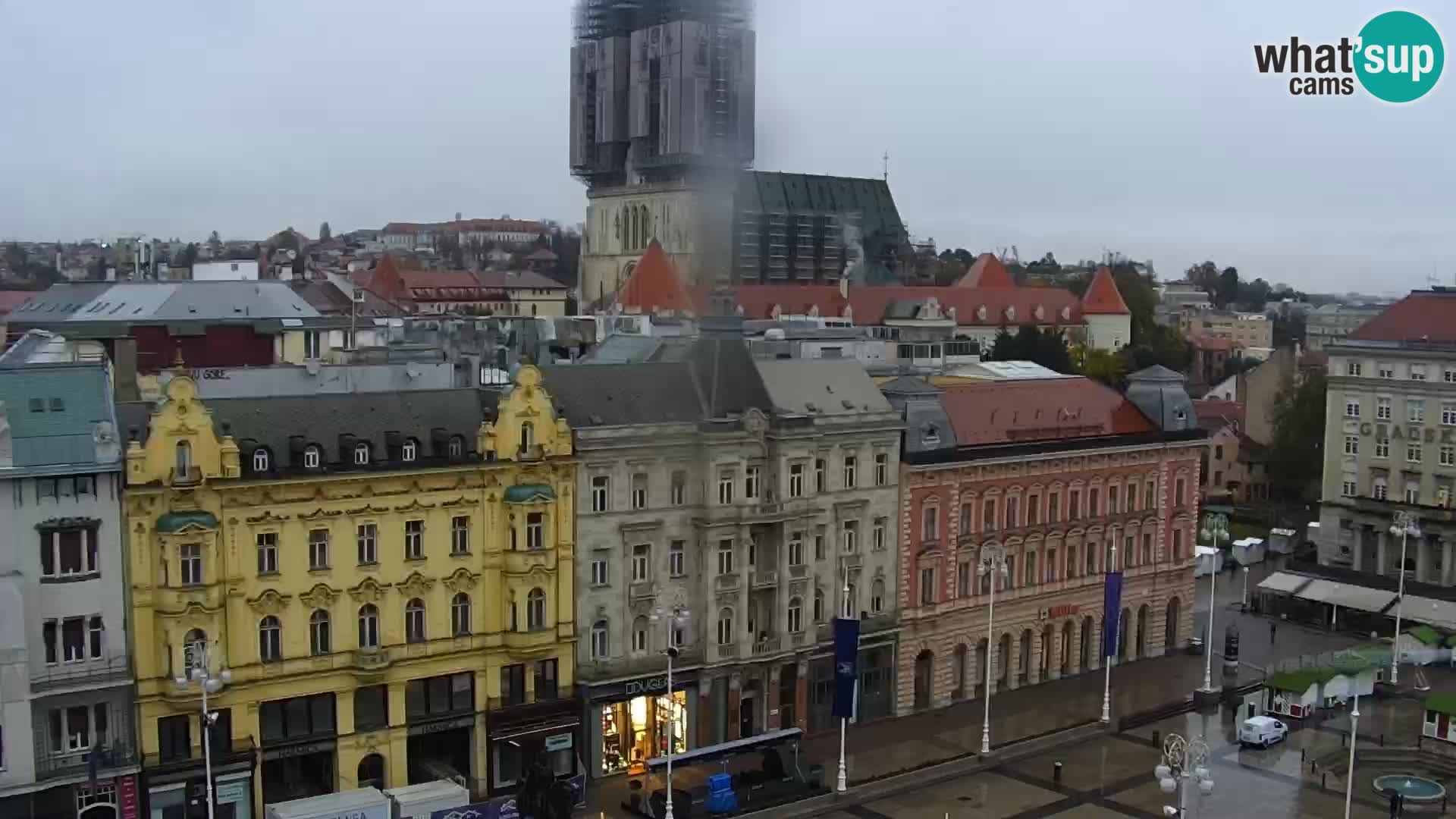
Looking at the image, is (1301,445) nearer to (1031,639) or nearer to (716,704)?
(1031,639)

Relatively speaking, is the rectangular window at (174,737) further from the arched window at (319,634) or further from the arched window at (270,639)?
the arched window at (319,634)

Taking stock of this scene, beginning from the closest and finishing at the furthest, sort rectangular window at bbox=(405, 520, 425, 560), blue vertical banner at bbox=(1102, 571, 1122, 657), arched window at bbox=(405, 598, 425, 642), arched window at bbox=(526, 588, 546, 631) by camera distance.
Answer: rectangular window at bbox=(405, 520, 425, 560) → arched window at bbox=(405, 598, 425, 642) → arched window at bbox=(526, 588, 546, 631) → blue vertical banner at bbox=(1102, 571, 1122, 657)

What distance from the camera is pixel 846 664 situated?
55.2 meters

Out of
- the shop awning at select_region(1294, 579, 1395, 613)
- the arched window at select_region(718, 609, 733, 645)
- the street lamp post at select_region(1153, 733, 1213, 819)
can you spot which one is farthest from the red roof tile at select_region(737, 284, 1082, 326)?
the street lamp post at select_region(1153, 733, 1213, 819)

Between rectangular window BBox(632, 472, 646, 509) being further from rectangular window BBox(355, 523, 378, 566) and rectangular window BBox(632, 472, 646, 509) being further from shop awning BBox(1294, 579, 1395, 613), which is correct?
shop awning BBox(1294, 579, 1395, 613)

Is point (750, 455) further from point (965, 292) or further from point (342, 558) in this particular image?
point (965, 292)

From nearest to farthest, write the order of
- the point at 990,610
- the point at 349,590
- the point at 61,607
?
the point at 61,607 → the point at 349,590 → the point at 990,610

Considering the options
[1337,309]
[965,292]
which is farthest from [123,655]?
[1337,309]

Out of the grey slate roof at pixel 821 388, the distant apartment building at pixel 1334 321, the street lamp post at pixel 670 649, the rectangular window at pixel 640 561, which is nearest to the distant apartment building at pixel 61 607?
the street lamp post at pixel 670 649

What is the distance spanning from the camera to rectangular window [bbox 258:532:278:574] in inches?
1849

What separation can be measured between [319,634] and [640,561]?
1209cm

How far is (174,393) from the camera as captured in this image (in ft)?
148

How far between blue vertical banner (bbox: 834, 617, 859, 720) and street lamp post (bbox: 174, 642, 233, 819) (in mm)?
21415

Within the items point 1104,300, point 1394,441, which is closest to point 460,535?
point 1394,441
